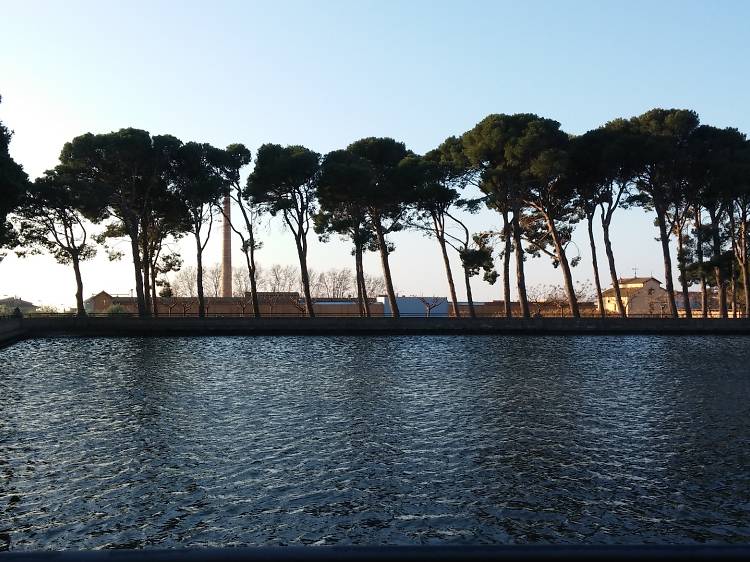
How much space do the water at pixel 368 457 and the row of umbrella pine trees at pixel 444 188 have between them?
26.3m

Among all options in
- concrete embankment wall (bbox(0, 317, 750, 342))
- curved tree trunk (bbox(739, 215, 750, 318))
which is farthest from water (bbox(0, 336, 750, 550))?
curved tree trunk (bbox(739, 215, 750, 318))

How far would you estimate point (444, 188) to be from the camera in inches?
2016

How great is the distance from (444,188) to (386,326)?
12.0 meters

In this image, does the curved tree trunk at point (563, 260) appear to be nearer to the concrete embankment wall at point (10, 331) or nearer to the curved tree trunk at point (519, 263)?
the curved tree trunk at point (519, 263)

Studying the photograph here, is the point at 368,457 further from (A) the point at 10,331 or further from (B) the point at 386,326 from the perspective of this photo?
(B) the point at 386,326

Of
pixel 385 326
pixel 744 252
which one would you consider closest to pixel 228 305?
pixel 385 326

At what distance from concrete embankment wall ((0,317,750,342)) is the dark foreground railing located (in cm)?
4329

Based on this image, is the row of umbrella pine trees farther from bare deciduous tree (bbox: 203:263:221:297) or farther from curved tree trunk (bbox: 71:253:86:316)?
bare deciduous tree (bbox: 203:263:221:297)

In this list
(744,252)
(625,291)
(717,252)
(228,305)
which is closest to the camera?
(717,252)

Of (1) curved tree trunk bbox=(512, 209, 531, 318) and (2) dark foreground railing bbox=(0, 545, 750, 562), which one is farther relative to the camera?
(1) curved tree trunk bbox=(512, 209, 531, 318)

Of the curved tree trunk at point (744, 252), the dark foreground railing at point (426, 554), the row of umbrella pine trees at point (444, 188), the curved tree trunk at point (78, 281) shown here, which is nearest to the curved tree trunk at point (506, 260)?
the row of umbrella pine trees at point (444, 188)

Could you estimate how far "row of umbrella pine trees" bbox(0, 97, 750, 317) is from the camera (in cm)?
4691

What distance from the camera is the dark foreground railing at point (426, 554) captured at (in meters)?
1.59

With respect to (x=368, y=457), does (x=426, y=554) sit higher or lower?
higher
